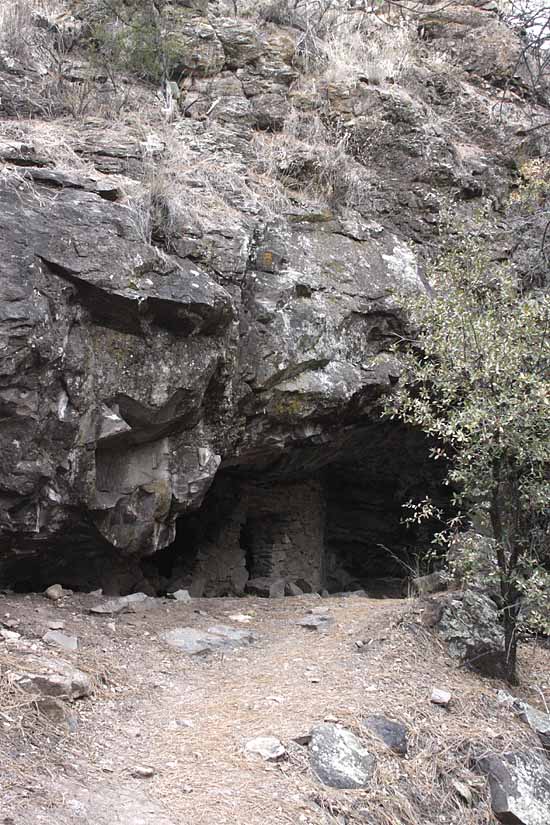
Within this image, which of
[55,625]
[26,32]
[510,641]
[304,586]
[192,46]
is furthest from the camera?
[304,586]

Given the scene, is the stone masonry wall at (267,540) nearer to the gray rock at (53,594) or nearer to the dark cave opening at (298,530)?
the dark cave opening at (298,530)

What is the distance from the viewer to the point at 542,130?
31.4 ft

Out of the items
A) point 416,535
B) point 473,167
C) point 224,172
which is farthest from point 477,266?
point 416,535

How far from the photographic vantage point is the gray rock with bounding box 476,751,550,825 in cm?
421

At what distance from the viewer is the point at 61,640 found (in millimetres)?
5055

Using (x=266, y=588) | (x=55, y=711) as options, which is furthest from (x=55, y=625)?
(x=266, y=588)

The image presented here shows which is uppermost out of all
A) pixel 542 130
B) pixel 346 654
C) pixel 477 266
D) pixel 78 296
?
pixel 542 130

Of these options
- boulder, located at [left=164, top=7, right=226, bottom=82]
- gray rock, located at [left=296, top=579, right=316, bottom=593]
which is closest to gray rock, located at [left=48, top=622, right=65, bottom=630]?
gray rock, located at [left=296, top=579, right=316, bottom=593]

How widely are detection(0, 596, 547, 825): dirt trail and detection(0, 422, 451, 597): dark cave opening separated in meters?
1.14

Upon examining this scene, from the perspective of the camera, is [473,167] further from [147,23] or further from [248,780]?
[248,780]

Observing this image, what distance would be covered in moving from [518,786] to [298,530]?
5.95 m

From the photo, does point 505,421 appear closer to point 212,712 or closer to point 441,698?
point 441,698

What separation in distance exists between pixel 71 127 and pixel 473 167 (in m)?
4.64

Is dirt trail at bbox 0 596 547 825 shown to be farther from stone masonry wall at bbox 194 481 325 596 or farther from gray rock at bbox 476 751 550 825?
stone masonry wall at bbox 194 481 325 596
